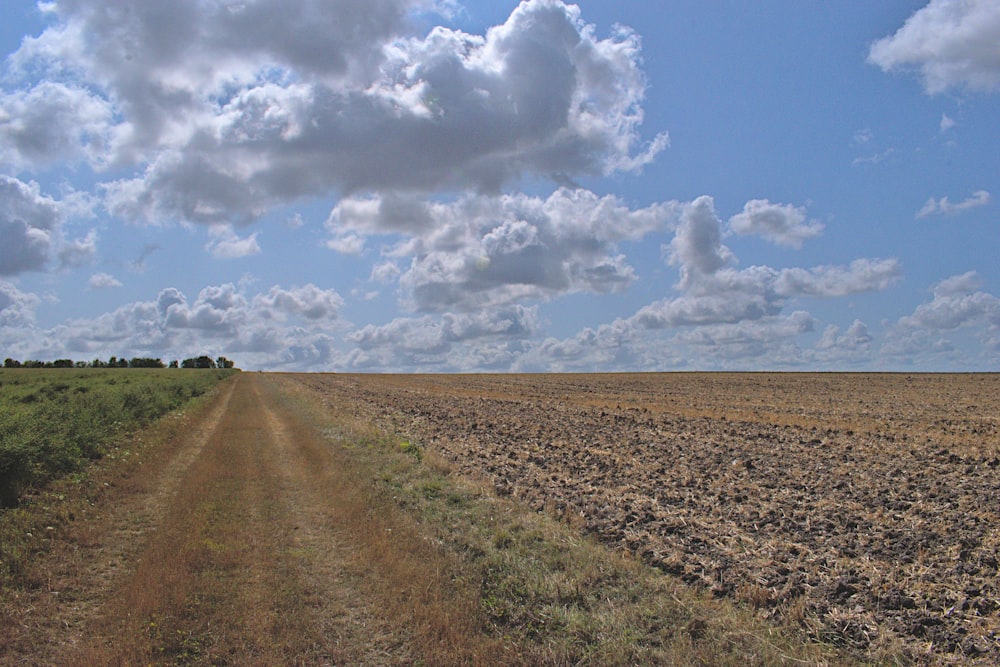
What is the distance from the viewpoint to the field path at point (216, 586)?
246 inches

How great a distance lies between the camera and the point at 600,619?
6.93 m

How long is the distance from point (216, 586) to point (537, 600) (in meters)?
4.15

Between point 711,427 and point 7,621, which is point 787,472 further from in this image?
point 7,621

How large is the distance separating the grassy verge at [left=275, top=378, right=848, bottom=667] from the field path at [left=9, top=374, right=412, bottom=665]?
53cm

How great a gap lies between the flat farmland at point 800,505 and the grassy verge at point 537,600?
0.66 metres

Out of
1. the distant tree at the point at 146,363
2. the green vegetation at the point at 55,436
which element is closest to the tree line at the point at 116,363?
the distant tree at the point at 146,363

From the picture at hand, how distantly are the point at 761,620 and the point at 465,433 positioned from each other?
17005mm

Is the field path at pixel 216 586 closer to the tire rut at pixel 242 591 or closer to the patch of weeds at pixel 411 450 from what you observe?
the tire rut at pixel 242 591

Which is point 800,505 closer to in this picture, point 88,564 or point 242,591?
point 242,591

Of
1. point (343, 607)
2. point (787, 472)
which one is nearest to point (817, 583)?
point (343, 607)

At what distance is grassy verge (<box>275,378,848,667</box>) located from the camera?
20.4ft

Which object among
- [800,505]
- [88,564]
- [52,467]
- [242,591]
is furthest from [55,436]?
[800,505]

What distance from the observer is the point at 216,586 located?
307 inches

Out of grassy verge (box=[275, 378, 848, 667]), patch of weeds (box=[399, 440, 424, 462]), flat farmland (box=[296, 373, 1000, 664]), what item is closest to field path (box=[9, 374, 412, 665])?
grassy verge (box=[275, 378, 848, 667])
